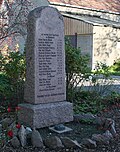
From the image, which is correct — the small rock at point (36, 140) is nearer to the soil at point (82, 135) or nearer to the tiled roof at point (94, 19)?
the soil at point (82, 135)

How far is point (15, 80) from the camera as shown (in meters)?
8.28

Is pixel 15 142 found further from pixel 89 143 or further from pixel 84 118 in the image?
pixel 84 118

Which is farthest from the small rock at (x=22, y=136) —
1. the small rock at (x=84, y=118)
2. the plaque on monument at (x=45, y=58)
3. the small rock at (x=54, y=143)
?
the small rock at (x=84, y=118)

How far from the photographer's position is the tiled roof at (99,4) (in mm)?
25050

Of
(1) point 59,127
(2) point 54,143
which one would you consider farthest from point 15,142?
(1) point 59,127

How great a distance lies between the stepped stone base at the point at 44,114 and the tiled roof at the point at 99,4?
18.3 metres

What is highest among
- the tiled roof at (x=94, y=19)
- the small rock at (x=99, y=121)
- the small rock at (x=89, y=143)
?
the tiled roof at (x=94, y=19)

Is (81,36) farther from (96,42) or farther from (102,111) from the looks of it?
(102,111)

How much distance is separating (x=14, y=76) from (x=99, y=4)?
19861 mm

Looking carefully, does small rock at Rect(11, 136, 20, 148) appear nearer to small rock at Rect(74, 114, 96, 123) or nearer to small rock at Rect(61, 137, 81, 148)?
small rock at Rect(61, 137, 81, 148)

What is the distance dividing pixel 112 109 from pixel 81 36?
15.2 metres

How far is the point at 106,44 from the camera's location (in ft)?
77.6

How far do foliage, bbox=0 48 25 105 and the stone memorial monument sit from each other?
5.59 ft

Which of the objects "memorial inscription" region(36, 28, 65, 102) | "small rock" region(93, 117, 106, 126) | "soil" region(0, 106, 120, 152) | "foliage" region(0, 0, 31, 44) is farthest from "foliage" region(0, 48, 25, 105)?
"foliage" region(0, 0, 31, 44)
